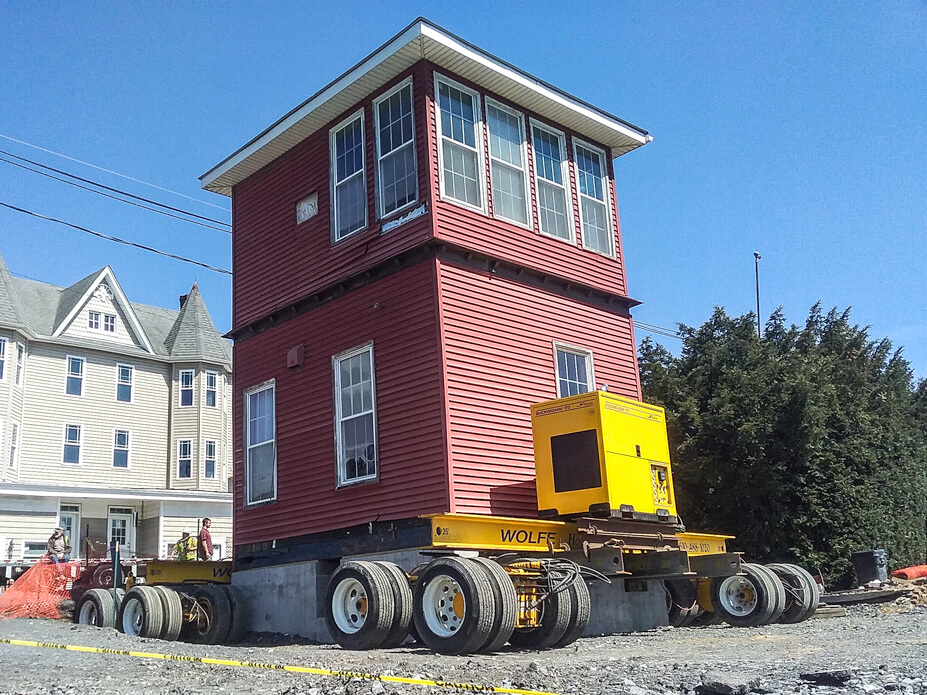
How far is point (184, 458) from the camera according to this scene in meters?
40.9

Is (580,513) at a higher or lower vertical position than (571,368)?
lower

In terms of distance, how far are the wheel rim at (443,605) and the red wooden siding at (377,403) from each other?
2.73 m

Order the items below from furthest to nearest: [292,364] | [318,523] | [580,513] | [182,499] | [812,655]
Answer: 1. [182,499]
2. [292,364]
3. [318,523]
4. [580,513]
5. [812,655]

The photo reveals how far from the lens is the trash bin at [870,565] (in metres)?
19.9

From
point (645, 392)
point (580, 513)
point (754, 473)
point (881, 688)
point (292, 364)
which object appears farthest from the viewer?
point (645, 392)

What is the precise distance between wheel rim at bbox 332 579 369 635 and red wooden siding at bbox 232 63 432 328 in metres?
5.91

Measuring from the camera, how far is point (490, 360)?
15.2m

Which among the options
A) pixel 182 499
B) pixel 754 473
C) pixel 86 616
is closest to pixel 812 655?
pixel 754 473

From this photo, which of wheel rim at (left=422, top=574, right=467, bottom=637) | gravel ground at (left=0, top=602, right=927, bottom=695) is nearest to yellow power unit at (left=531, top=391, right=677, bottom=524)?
gravel ground at (left=0, top=602, right=927, bottom=695)

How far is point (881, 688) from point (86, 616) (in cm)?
1546

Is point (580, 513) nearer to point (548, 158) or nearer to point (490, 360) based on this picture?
point (490, 360)

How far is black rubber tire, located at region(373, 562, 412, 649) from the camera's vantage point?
1135cm

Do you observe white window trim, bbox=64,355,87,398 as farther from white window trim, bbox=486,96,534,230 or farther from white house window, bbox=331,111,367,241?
white window trim, bbox=486,96,534,230

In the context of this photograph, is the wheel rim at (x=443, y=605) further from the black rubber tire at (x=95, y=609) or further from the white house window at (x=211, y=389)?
the white house window at (x=211, y=389)
